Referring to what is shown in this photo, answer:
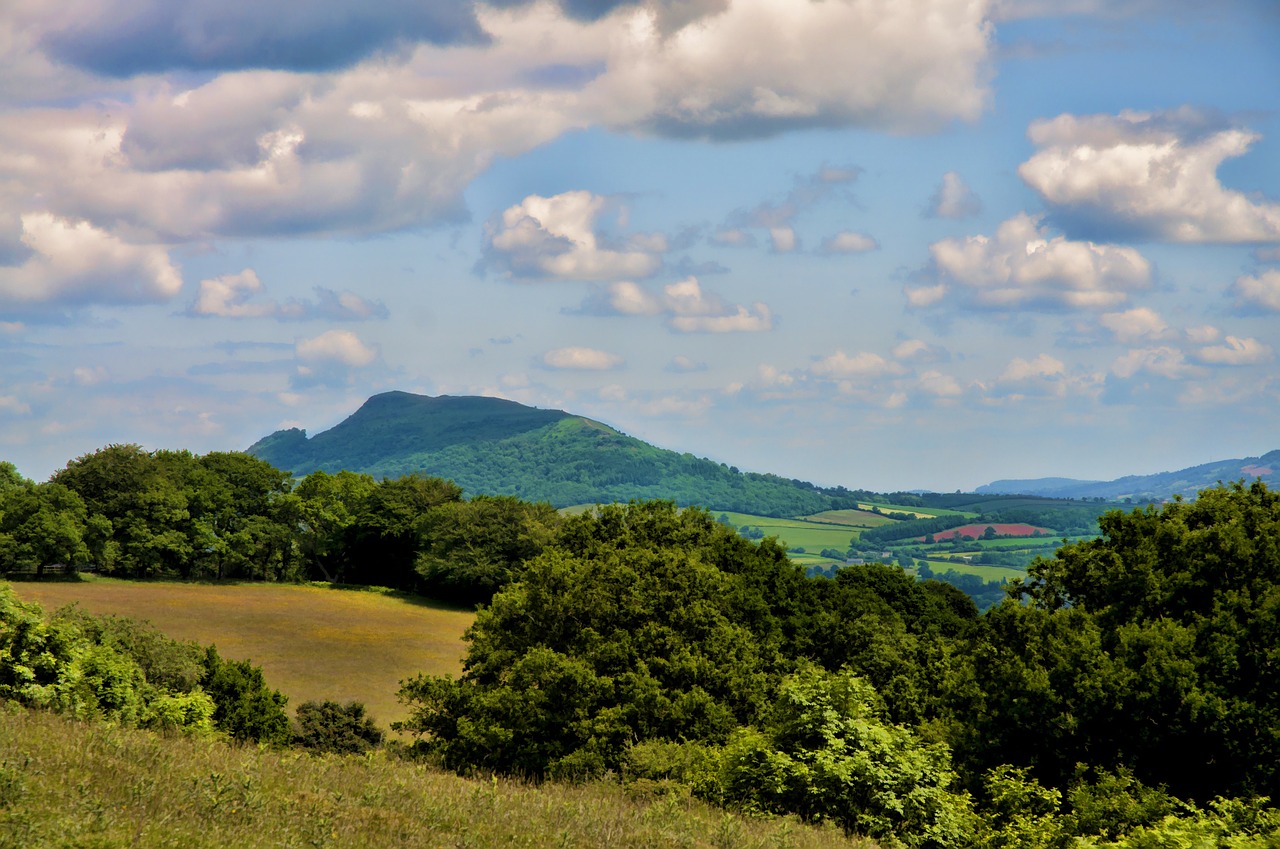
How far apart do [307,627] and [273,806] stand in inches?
3087

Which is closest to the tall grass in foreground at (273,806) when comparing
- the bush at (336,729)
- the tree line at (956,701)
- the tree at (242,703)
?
the tree line at (956,701)

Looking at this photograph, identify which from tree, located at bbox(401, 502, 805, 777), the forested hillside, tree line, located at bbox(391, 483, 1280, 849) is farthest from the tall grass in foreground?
tree, located at bbox(401, 502, 805, 777)

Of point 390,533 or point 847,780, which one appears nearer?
point 847,780

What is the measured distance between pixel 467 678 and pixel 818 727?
20610mm

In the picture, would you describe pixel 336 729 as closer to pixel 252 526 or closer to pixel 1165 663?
pixel 1165 663

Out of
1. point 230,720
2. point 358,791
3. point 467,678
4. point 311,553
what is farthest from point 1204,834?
point 311,553

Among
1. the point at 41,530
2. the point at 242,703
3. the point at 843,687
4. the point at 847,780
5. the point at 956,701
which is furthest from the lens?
the point at 41,530

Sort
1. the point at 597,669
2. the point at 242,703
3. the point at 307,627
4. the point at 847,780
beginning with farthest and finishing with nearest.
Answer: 1. the point at 307,627
2. the point at 242,703
3. the point at 597,669
4. the point at 847,780

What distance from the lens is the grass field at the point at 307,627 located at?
68875 millimetres

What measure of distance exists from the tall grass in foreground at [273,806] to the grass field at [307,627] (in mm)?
43046

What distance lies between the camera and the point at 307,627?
86562 millimetres

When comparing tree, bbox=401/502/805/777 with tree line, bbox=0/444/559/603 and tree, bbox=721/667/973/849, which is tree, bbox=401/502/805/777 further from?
tree line, bbox=0/444/559/603

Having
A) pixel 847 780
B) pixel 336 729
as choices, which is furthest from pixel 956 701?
A: pixel 336 729

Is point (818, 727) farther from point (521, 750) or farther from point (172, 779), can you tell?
point (521, 750)
